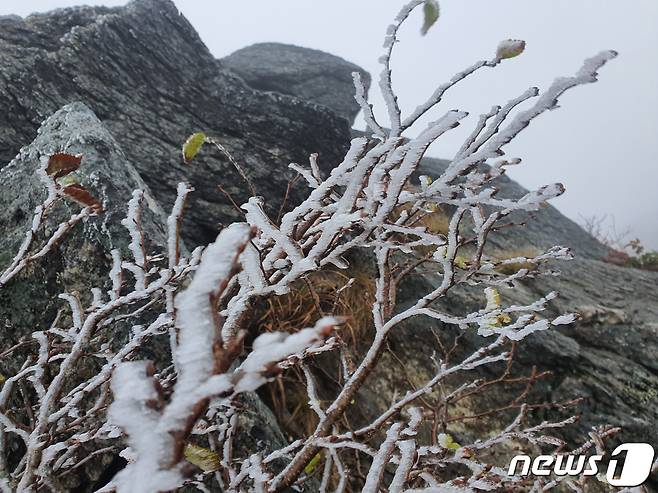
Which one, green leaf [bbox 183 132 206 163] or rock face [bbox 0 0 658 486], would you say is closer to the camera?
green leaf [bbox 183 132 206 163]

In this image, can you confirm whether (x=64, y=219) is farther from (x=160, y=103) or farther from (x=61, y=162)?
(x=160, y=103)

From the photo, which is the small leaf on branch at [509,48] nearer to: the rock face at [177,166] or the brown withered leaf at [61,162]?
the brown withered leaf at [61,162]

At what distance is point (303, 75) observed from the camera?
37.1ft

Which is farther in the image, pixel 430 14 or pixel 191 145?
pixel 191 145

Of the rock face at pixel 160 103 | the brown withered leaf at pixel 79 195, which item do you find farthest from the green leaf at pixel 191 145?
the rock face at pixel 160 103

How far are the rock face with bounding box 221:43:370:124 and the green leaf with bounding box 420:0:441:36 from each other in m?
9.37

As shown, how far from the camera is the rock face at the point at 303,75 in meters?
10.8

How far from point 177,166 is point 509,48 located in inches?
145

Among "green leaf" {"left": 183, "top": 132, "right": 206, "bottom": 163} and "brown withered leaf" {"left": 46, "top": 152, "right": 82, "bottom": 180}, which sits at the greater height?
"green leaf" {"left": 183, "top": 132, "right": 206, "bottom": 163}

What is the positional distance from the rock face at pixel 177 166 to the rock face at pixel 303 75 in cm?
491

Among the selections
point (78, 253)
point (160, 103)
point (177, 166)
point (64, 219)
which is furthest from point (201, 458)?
point (160, 103)

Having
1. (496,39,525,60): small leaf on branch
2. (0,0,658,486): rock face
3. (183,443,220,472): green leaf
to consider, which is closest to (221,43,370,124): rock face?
(0,0,658,486): rock face

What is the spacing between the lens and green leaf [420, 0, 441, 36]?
→ 106cm

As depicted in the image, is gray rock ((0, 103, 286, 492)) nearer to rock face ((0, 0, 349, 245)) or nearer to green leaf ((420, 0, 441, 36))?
rock face ((0, 0, 349, 245))
